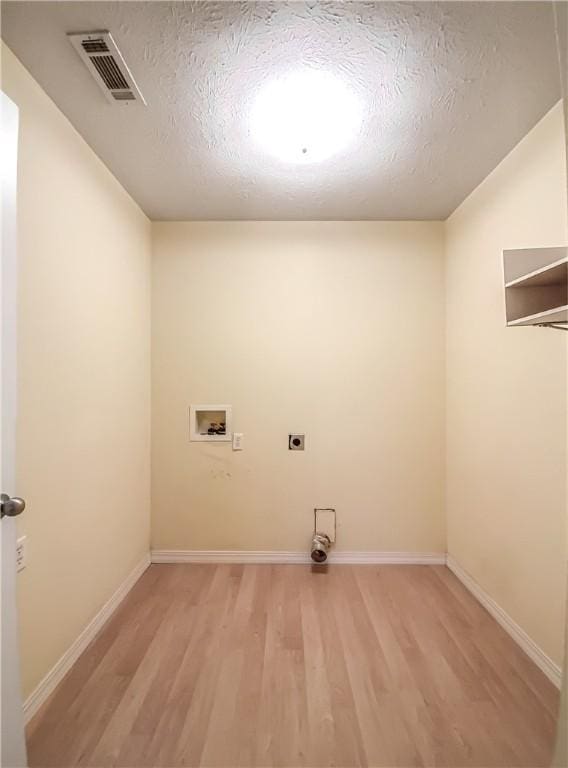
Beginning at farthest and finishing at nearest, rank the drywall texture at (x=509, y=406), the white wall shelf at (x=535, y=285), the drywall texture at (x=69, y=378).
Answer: the drywall texture at (x=509, y=406) → the drywall texture at (x=69, y=378) → the white wall shelf at (x=535, y=285)

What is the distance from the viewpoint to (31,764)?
49.3 inches

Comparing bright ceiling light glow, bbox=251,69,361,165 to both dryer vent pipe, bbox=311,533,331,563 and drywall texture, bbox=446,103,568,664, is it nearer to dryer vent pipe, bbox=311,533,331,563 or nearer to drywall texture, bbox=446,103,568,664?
drywall texture, bbox=446,103,568,664

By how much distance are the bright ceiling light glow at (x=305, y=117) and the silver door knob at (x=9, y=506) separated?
1796 millimetres

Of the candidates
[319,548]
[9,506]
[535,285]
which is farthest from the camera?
[319,548]

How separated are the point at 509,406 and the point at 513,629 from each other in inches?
46.4

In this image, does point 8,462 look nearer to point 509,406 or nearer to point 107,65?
point 107,65

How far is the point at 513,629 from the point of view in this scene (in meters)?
1.91

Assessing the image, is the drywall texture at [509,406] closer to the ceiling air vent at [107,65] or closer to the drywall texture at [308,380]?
the drywall texture at [308,380]

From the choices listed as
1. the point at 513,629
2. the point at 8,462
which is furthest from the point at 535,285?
the point at 8,462

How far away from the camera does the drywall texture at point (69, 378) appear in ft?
4.74

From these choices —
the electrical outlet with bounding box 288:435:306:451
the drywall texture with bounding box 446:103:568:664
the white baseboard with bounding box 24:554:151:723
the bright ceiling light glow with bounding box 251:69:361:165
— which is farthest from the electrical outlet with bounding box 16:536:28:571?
the drywall texture with bounding box 446:103:568:664

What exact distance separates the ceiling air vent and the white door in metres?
0.44

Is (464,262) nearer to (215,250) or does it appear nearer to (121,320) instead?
(215,250)

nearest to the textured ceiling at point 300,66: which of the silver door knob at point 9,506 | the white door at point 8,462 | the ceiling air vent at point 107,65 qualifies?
the ceiling air vent at point 107,65
